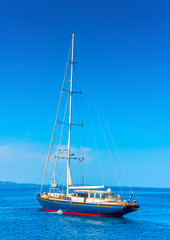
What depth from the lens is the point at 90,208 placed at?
47031 mm

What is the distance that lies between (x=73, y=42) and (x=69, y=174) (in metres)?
28.7

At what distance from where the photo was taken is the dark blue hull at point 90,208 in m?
45.7

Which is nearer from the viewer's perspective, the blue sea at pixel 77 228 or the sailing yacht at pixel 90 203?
the blue sea at pixel 77 228

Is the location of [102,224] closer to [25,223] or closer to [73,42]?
[25,223]

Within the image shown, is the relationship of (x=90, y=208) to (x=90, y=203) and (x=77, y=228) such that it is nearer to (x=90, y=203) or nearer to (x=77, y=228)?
(x=90, y=203)

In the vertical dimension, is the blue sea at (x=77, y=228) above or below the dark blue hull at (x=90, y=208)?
below

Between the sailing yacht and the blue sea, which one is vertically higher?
the sailing yacht

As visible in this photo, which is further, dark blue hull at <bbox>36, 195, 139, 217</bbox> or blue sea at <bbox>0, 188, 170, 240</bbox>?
dark blue hull at <bbox>36, 195, 139, 217</bbox>

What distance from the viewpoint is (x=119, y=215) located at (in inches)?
1853

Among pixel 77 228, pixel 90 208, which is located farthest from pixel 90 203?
pixel 77 228

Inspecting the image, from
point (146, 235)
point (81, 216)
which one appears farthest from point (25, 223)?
point (146, 235)

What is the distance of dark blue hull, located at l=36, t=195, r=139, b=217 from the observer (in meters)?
45.7

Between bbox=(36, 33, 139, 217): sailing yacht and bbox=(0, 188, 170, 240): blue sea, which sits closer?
bbox=(0, 188, 170, 240): blue sea

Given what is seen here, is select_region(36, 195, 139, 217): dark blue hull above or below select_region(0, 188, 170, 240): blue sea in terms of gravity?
above
